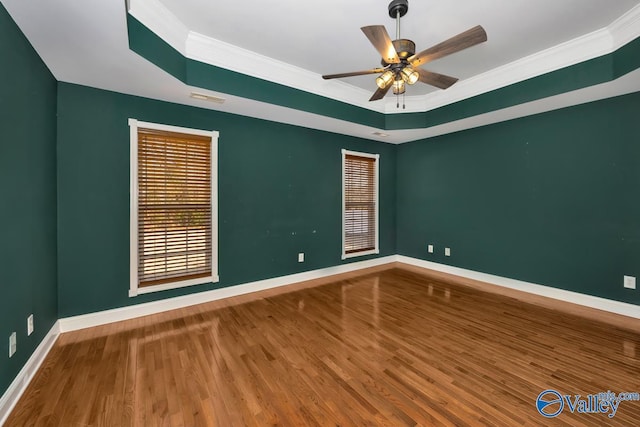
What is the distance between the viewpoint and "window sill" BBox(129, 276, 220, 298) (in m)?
3.10

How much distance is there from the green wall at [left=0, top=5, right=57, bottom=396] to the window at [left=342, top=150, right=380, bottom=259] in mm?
3843

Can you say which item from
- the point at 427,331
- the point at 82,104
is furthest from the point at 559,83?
the point at 82,104

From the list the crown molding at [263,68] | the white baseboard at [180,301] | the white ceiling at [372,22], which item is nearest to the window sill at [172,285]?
the white baseboard at [180,301]

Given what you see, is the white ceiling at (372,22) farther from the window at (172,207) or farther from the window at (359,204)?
the window at (359,204)

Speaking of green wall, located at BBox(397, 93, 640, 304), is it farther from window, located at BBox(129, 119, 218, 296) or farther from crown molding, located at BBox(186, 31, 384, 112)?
window, located at BBox(129, 119, 218, 296)

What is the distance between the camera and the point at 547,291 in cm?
375

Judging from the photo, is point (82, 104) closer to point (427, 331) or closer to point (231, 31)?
point (231, 31)

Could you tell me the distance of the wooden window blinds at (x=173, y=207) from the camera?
3.15 metres

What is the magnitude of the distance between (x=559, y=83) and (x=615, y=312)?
2763 mm

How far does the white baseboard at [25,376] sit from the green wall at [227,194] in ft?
1.30

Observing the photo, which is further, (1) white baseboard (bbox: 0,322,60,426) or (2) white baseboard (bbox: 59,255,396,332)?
(2) white baseboard (bbox: 59,255,396,332)

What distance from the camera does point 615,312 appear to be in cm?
319

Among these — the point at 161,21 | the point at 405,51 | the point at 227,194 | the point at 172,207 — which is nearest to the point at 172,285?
the point at 172,207

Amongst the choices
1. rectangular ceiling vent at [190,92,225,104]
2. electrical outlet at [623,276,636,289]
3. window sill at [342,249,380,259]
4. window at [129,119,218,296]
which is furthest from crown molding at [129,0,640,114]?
window sill at [342,249,380,259]
